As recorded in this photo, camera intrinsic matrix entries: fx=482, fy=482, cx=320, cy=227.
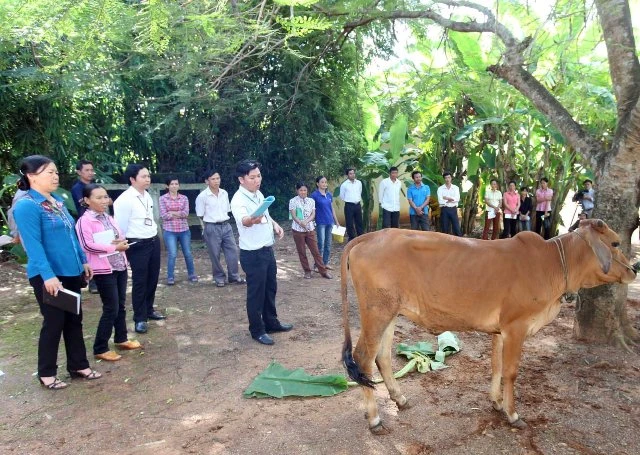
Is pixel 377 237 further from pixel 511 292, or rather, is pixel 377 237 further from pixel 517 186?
pixel 517 186

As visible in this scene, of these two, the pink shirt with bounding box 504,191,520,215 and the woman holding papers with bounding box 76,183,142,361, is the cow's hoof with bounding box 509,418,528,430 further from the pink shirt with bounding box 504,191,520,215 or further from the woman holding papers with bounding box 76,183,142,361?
the pink shirt with bounding box 504,191,520,215

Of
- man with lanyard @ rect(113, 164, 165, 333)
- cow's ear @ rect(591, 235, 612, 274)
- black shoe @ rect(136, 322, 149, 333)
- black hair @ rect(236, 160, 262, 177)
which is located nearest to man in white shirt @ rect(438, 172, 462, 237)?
black hair @ rect(236, 160, 262, 177)

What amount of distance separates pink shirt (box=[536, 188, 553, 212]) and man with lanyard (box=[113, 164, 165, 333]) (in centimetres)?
860

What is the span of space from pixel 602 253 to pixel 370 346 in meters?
1.92

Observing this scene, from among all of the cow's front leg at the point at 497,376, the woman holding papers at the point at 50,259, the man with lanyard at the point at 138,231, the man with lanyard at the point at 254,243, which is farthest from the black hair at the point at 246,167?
the cow's front leg at the point at 497,376

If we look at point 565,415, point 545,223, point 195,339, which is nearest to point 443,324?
point 565,415

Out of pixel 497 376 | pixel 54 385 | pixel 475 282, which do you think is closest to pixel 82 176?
pixel 54 385

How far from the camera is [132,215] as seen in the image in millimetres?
5496

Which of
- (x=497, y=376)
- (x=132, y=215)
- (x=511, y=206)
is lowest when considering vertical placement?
(x=497, y=376)

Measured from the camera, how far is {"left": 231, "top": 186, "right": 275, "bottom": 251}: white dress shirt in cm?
522

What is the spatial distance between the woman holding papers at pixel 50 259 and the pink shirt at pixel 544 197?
31.4 feet

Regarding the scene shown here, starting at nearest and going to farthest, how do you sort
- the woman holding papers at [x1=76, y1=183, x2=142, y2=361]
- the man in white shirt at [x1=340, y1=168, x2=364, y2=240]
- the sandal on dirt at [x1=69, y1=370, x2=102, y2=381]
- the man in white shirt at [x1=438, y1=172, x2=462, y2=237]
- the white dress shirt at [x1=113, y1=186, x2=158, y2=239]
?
the sandal on dirt at [x1=69, y1=370, x2=102, y2=381] → the woman holding papers at [x1=76, y1=183, x2=142, y2=361] → the white dress shirt at [x1=113, y1=186, x2=158, y2=239] → the man in white shirt at [x1=340, y1=168, x2=364, y2=240] → the man in white shirt at [x1=438, y1=172, x2=462, y2=237]

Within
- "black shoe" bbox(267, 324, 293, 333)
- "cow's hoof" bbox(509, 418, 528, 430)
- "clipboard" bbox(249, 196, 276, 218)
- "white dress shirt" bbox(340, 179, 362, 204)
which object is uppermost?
"clipboard" bbox(249, 196, 276, 218)

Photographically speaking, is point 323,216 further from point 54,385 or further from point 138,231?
point 54,385
